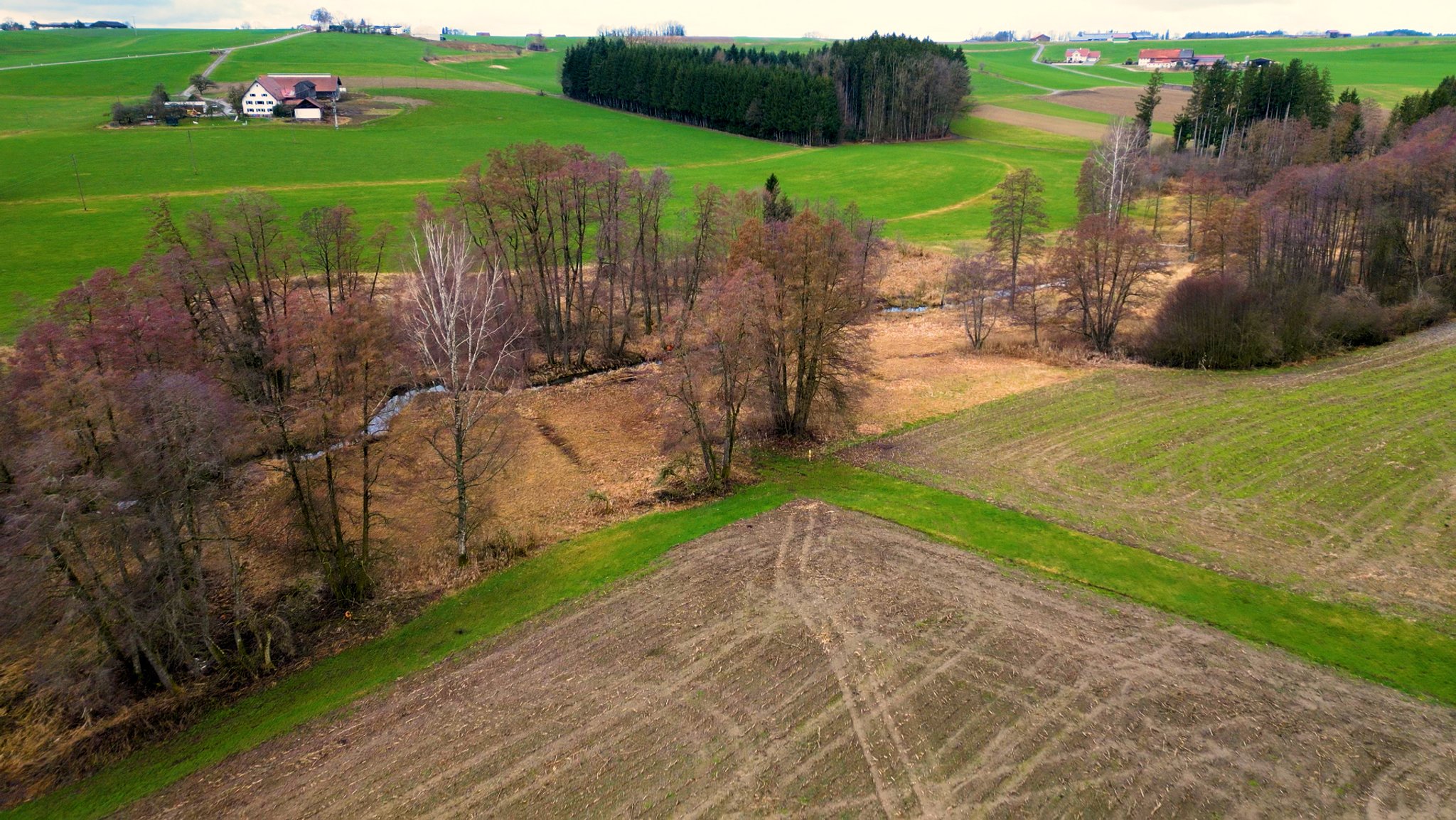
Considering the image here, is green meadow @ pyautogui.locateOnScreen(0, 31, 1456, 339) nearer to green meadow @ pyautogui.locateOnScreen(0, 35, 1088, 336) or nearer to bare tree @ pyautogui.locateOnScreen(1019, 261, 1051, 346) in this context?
green meadow @ pyautogui.locateOnScreen(0, 35, 1088, 336)

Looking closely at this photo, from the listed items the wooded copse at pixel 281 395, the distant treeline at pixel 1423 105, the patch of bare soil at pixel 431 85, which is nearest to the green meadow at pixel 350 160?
the patch of bare soil at pixel 431 85

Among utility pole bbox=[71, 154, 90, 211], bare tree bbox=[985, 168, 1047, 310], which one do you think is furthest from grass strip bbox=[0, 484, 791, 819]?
utility pole bbox=[71, 154, 90, 211]

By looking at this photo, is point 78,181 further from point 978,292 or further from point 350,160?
point 978,292

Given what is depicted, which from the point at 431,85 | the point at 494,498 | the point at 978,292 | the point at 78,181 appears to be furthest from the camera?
the point at 431,85

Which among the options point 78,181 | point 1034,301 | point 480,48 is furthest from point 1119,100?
point 480,48

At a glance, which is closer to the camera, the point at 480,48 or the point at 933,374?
the point at 933,374

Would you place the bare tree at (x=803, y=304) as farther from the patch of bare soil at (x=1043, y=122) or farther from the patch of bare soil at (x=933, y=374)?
the patch of bare soil at (x=1043, y=122)

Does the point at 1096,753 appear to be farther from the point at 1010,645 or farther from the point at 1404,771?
the point at 1404,771
